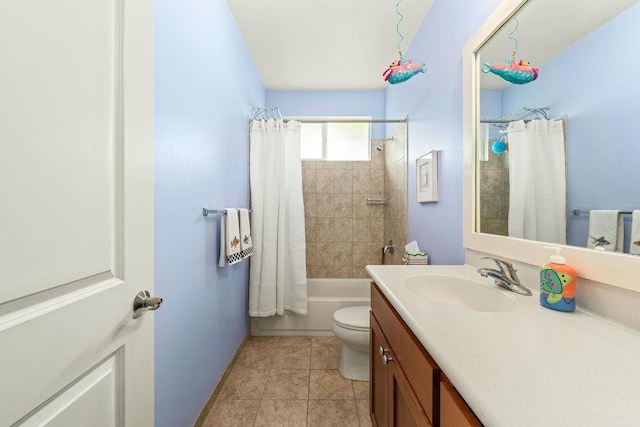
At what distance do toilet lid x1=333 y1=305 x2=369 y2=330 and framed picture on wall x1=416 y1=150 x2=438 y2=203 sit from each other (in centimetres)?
91

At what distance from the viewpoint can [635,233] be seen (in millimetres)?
602

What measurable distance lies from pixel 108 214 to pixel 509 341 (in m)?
0.90

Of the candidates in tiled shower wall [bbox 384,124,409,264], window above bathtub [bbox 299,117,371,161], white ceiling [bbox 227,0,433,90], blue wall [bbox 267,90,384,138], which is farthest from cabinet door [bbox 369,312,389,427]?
blue wall [bbox 267,90,384,138]

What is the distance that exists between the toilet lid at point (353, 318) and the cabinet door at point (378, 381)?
1.46 ft

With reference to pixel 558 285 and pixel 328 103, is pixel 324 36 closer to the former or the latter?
pixel 328 103

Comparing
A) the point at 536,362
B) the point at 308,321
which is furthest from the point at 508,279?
the point at 308,321

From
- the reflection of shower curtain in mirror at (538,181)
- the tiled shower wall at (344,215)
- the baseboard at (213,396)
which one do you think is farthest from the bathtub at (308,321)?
the reflection of shower curtain in mirror at (538,181)

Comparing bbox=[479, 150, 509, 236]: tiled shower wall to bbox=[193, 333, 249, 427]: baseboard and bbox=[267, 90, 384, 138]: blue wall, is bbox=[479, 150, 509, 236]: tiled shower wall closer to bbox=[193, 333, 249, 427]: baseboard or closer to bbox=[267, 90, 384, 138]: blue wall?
bbox=[193, 333, 249, 427]: baseboard

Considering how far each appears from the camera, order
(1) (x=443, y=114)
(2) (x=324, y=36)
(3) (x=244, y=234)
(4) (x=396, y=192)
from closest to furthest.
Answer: (1) (x=443, y=114), (3) (x=244, y=234), (2) (x=324, y=36), (4) (x=396, y=192)

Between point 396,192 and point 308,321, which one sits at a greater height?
point 396,192

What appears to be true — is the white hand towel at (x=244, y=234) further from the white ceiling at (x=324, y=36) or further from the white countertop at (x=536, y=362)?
the white ceiling at (x=324, y=36)

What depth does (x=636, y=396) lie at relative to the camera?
0.38 meters

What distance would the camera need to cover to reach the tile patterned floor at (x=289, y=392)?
1414 millimetres

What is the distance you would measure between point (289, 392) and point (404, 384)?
46.1 inches
